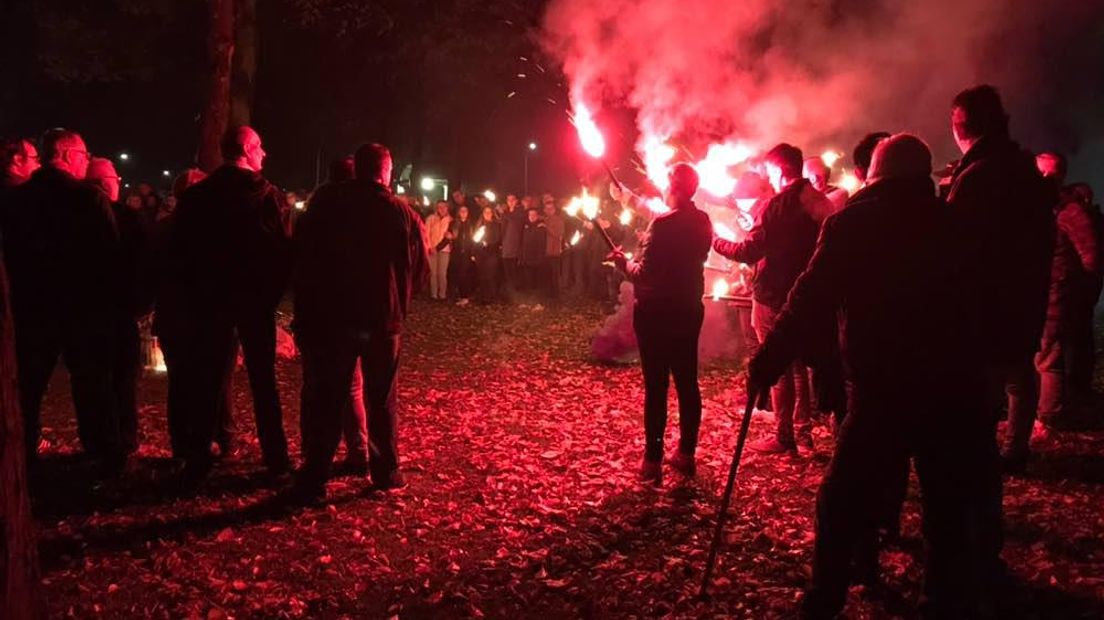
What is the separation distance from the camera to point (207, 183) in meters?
5.65

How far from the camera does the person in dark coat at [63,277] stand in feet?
18.2

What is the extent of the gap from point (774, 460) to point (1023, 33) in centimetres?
840

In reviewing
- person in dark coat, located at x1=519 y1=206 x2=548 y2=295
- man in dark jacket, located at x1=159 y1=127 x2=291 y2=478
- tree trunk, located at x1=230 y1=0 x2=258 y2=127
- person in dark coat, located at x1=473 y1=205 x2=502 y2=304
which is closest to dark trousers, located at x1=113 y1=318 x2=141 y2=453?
man in dark jacket, located at x1=159 y1=127 x2=291 y2=478

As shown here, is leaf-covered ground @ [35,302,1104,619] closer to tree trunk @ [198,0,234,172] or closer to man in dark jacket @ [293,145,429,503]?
man in dark jacket @ [293,145,429,503]

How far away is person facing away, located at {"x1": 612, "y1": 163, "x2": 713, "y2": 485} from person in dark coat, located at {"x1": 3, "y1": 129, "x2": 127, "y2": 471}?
13.1 ft

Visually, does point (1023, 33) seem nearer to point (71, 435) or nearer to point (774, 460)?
point (774, 460)

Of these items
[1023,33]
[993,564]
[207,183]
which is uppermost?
[1023,33]

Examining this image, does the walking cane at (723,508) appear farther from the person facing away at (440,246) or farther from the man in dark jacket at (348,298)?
the person facing away at (440,246)

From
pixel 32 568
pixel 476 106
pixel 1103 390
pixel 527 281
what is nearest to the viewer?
pixel 32 568

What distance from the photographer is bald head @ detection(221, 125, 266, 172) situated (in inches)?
227

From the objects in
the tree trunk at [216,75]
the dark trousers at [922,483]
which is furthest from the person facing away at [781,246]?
the tree trunk at [216,75]

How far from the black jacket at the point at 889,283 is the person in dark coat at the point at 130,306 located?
4.93m

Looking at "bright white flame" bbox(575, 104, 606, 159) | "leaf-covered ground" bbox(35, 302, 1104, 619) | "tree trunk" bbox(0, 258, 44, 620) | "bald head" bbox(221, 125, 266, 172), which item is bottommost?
"leaf-covered ground" bbox(35, 302, 1104, 619)

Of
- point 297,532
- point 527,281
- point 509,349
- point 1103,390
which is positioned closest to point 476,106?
point 527,281
